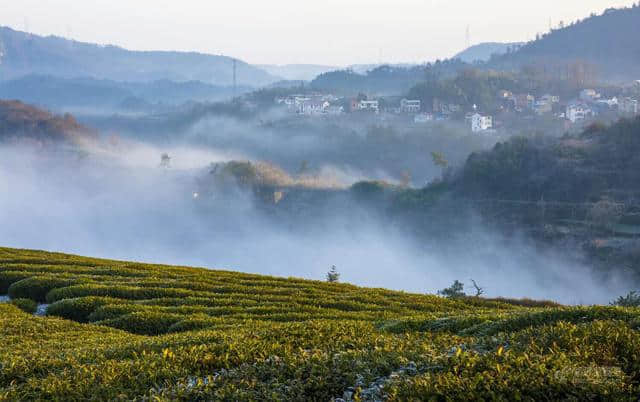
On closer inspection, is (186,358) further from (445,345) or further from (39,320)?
(39,320)

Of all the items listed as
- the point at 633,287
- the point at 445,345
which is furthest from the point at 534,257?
the point at 445,345

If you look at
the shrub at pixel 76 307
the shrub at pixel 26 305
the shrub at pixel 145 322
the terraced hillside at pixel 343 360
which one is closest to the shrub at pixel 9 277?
the shrub at pixel 26 305

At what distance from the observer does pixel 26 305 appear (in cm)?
2591

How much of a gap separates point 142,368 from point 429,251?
167 m

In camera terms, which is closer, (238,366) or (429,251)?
(238,366)

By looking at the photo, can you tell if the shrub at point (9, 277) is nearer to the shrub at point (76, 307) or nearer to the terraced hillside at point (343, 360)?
the shrub at point (76, 307)

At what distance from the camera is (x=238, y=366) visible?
441 inches

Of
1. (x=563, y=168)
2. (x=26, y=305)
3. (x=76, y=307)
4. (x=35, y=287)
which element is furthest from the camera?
(x=563, y=168)

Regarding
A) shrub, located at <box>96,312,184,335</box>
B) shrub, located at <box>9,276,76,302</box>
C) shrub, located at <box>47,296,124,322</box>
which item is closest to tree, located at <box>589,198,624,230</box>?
shrub, located at <box>9,276,76,302</box>

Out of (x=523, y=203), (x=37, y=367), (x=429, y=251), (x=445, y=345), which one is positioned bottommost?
(x=429, y=251)

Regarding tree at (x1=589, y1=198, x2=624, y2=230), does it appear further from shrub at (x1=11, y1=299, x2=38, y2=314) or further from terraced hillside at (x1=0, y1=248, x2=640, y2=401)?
terraced hillside at (x1=0, y1=248, x2=640, y2=401)

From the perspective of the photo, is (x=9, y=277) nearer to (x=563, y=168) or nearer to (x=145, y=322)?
(x=145, y=322)

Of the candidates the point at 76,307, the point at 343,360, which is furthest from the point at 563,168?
the point at 343,360

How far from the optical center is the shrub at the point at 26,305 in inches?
1009
